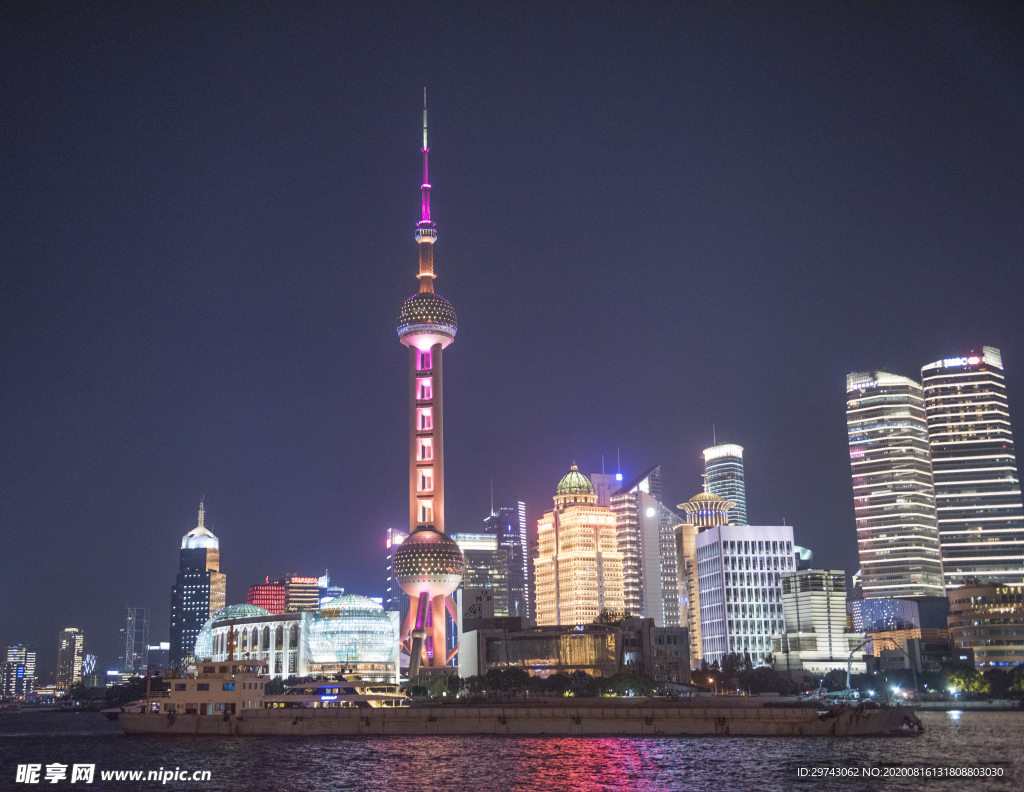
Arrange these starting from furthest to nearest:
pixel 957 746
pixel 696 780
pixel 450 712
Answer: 1. pixel 450 712
2. pixel 957 746
3. pixel 696 780

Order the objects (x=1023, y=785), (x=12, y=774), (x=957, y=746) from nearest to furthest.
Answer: (x=1023, y=785)
(x=12, y=774)
(x=957, y=746)

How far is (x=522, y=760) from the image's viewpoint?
110 m

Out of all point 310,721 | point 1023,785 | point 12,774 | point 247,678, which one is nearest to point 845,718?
point 1023,785

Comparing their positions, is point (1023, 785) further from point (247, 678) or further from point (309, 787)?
point (247, 678)

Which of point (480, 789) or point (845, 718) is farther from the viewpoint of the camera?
point (845, 718)

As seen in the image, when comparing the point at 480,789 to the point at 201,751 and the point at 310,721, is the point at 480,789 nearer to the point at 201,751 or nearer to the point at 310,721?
the point at 201,751

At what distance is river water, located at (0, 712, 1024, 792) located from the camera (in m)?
91.6

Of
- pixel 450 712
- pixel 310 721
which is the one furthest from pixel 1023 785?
pixel 310 721

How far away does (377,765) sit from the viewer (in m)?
108

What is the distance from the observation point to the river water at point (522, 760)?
301 ft

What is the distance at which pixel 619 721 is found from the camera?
141 metres

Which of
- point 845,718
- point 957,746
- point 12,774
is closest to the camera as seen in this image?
point 12,774

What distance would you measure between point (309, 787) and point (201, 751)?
114 feet

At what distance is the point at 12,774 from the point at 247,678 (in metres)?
44.3
